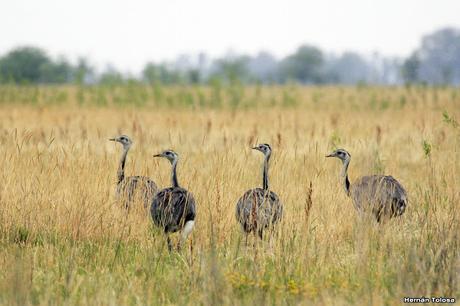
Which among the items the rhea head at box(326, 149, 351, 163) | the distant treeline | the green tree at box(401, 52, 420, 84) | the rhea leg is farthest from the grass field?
the green tree at box(401, 52, 420, 84)

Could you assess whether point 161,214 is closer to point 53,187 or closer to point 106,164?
point 53,187

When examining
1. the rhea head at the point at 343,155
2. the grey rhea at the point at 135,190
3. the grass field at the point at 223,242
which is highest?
the rhea head at the point at 343,155

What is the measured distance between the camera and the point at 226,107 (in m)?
23.2

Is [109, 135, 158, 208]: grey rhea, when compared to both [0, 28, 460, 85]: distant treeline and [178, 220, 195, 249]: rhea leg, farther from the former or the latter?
[0, 28, 460, 85]: distant treeline

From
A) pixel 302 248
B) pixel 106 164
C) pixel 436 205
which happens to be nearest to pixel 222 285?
pixel 302 248

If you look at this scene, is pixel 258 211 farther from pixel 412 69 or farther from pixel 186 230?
pixel 412 69

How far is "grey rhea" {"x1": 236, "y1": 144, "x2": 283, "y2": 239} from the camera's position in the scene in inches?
265

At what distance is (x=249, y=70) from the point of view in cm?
10350

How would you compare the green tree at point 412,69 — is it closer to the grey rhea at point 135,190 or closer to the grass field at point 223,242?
the grass field at point 223,242

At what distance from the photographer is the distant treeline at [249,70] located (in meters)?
32.4

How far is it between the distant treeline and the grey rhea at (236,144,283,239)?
741 inches

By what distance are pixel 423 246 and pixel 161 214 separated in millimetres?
2297

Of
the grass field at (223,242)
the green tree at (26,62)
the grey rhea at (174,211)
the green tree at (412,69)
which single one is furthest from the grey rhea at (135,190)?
the green tree at (26,62)

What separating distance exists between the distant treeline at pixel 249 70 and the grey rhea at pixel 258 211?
1881 centimetres
